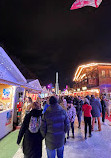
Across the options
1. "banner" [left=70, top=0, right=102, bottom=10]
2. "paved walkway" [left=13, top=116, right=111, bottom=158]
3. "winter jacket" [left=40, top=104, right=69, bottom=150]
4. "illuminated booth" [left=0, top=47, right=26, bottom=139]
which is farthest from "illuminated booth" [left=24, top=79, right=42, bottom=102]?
"banner" [left=70, top=0, right=102, bottom=10]

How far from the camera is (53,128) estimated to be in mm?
2027

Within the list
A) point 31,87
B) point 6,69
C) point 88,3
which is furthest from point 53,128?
point 88,3

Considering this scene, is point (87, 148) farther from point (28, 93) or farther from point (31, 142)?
point (28, 93)

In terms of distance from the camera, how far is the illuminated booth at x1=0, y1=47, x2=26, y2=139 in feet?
13.9

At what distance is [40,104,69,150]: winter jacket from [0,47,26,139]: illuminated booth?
3097mm

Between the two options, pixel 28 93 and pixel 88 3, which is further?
pixel 28 93

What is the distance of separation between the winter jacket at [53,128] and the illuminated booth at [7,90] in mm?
3097

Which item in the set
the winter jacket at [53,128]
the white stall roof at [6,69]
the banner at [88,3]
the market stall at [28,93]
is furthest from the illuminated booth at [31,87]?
the banner at [88,3]

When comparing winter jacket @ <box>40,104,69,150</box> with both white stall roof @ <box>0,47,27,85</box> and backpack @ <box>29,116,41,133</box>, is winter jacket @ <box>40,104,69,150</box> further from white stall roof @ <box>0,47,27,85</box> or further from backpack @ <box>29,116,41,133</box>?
white stall roof @ <box>0,47,27,85</box>

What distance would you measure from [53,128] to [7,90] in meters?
4.87

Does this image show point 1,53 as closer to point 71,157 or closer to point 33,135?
point 33,135

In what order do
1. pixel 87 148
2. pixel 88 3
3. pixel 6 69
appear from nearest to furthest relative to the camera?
pixel 87 148
pixel 6 69
pixel 88 3

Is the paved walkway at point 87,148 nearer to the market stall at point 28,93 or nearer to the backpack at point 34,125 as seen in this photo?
the backpack at point 34,125

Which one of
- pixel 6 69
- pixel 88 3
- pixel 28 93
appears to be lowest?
pixel 28 93
